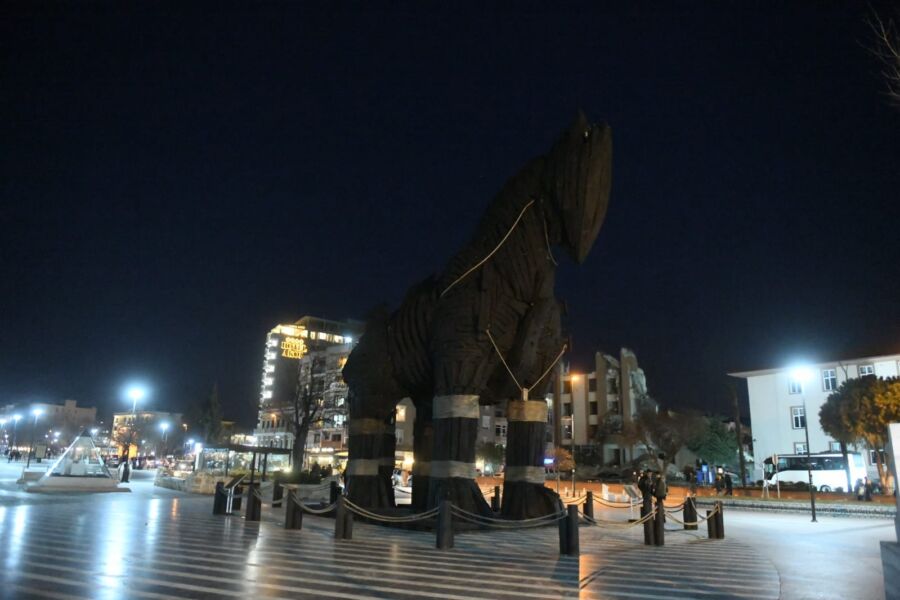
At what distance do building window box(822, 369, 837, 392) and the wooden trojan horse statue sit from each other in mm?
38072

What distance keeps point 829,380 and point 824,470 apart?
930 cm

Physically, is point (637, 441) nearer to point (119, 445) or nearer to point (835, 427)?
point (835, 427)

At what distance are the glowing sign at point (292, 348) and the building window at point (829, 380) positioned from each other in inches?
2729

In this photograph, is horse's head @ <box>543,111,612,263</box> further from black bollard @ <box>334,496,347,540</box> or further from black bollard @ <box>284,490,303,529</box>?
black bollard @ <box>284,490,303,529</box>

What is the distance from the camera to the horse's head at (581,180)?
1307 centimetres

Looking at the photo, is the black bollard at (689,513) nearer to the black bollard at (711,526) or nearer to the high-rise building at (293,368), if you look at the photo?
the black bollard at (711,526)

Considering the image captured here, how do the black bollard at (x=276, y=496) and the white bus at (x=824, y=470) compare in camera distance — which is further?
the white bus at (x=824, y=470)

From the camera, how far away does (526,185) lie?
1394cm

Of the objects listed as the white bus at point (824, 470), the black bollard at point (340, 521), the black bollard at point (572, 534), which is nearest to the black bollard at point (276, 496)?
the black bollard at point (340, 521)

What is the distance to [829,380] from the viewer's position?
147ft

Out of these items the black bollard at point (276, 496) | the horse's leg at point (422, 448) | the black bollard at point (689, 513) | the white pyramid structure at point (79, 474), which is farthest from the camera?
the white pyramid structure at point (79, 474)

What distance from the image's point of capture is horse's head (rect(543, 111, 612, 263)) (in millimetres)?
13070

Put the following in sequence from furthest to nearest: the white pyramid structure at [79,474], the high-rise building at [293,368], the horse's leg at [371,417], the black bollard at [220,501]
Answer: the high-rise building at [293,368] < the white pyramid structure at [79,474] < the black bollard at [220,501] < the horse's leg at [371,417]

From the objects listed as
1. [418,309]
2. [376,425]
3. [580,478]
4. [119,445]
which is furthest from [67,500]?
[119,445]
